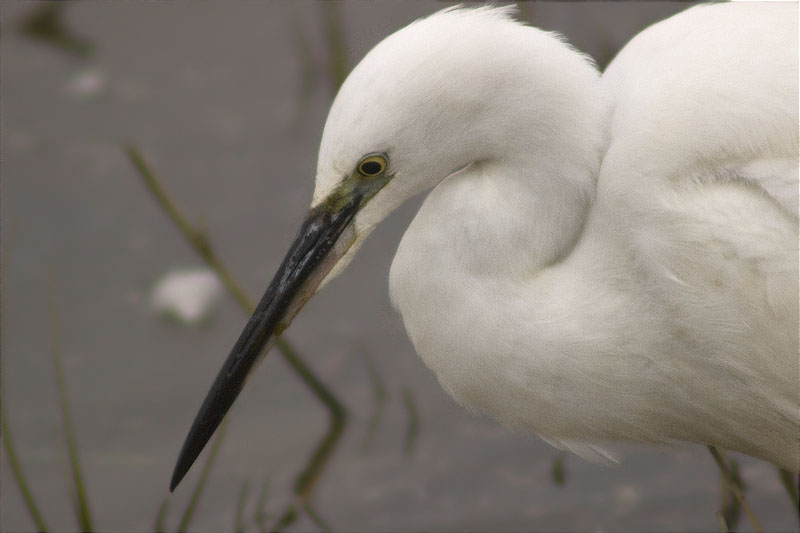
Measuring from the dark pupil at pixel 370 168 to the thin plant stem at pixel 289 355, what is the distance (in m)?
0.87

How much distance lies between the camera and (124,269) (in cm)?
320

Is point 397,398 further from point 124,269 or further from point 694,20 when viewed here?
point 694,20

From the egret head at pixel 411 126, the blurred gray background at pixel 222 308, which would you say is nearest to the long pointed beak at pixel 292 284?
the egret head at pixel 411 126

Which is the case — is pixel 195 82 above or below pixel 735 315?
below

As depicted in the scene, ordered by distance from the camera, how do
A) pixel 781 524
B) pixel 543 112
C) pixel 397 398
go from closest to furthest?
pixel 543 112
pixel 781 524
pixel 397 398

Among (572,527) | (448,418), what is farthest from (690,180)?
(448,418)

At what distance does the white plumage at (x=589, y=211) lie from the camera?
1532 mm

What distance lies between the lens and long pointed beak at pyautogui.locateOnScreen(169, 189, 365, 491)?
5.18ft

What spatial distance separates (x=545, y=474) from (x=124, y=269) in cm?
137

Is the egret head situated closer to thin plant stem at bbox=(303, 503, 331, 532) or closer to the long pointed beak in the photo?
the long pointed beak

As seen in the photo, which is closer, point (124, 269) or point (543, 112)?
point (543, 112)

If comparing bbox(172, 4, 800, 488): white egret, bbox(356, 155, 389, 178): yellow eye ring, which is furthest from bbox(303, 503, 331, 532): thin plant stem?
bbox(356, 155, 389, 178): yellow eye ring

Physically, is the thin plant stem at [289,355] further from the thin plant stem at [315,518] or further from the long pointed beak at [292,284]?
the long pointed beak at [292,284]

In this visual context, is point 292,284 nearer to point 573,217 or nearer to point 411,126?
point 411,126
